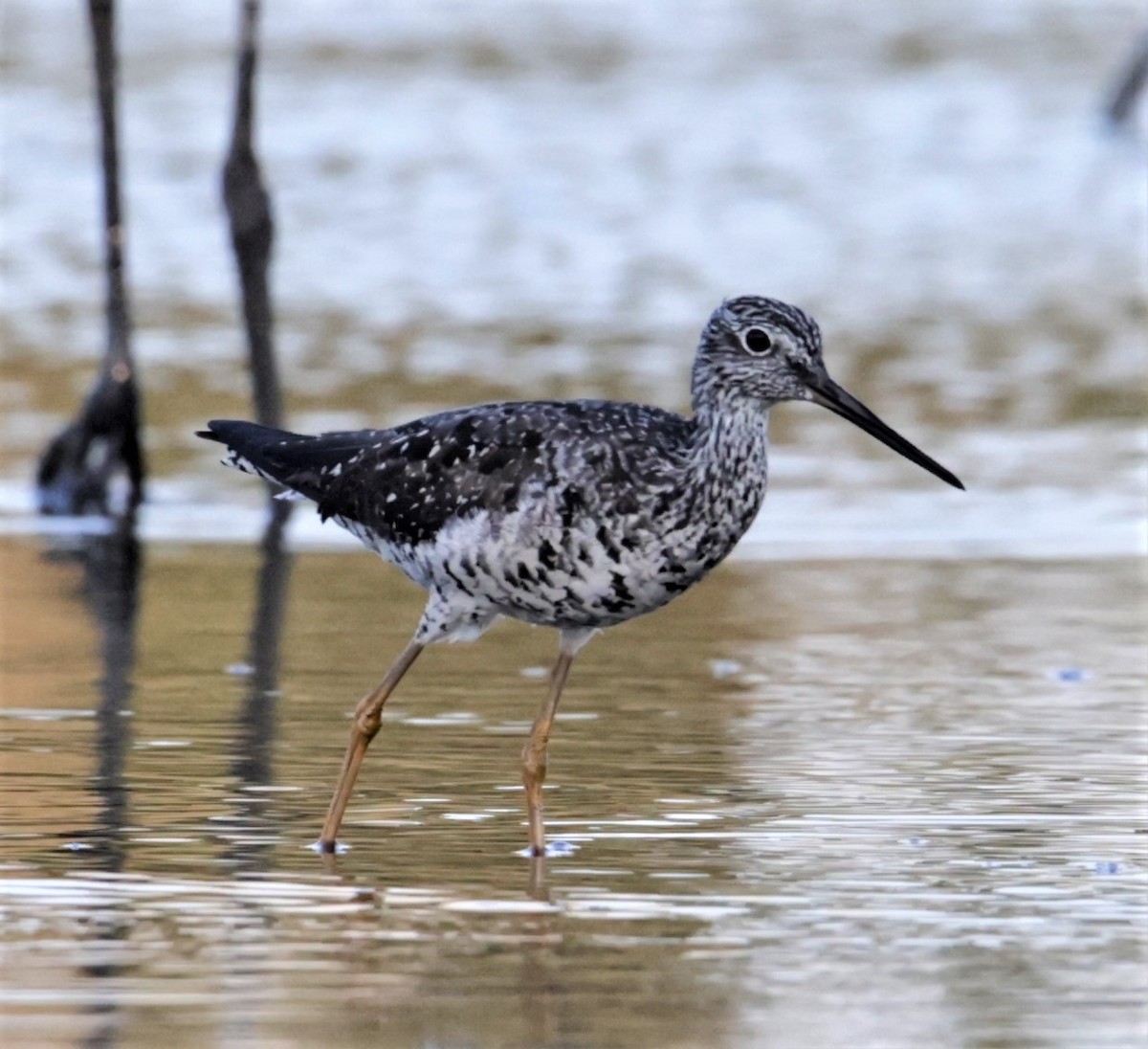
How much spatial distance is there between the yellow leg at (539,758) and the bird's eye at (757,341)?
1.03 metres

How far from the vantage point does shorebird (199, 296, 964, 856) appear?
8.51 meters

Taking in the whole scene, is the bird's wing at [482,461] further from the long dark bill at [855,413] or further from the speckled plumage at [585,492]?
the long dark bill at [855,413]

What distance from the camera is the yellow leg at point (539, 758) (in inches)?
334

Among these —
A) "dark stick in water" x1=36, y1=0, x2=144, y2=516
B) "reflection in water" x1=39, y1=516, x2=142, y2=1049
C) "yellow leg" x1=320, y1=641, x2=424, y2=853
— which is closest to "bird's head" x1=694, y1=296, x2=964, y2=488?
"yellow leg" x1=320, y1=641, x2=424, y2=853

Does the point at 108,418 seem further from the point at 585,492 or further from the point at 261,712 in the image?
the point at 585,492

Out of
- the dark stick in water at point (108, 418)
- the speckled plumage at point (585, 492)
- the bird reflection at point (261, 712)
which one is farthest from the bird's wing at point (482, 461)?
the dark stick in water at point (108, 418)

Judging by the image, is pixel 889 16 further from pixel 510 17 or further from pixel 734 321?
pixel 734 321

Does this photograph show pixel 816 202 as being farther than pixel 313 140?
No

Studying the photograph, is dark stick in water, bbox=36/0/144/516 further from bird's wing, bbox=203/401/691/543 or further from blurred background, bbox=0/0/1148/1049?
bird's wing, bbox=203/401/691/543

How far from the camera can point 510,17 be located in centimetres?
4419

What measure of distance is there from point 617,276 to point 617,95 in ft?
42.6

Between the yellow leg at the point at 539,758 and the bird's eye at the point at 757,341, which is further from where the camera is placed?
the bird's eye at the point at 757,341

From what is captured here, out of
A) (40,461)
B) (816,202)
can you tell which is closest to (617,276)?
(816,202)

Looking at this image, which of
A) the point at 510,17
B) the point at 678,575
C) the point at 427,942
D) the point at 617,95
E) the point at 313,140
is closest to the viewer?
the point at 427,942
